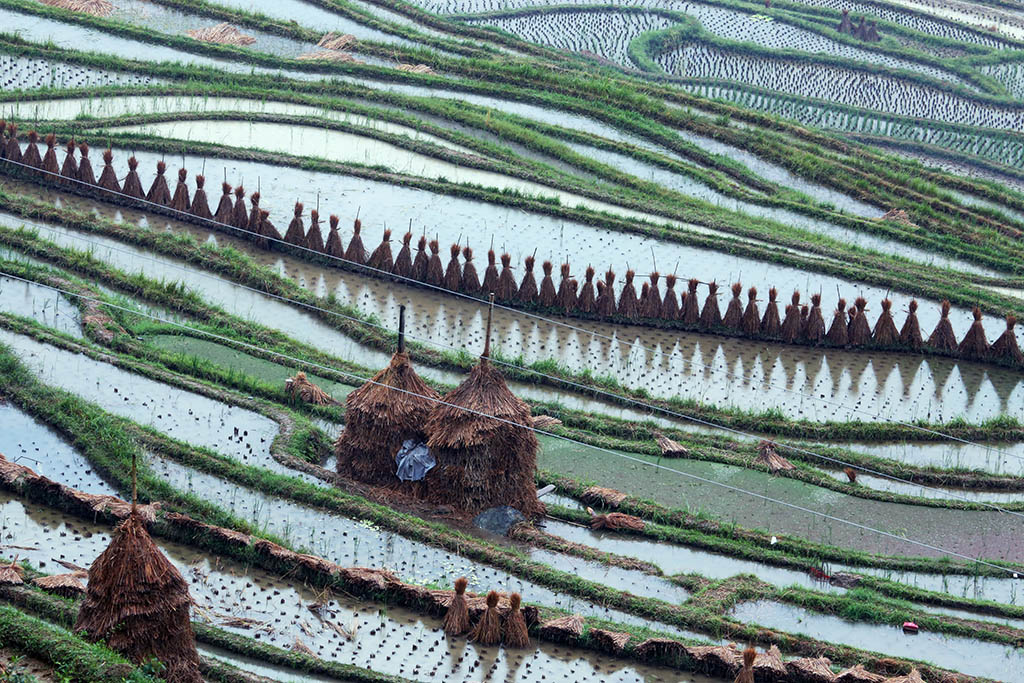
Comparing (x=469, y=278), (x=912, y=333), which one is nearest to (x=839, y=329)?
(x=912, y=333)

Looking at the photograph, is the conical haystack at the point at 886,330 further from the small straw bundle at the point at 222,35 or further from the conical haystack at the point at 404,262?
the small straw bundle at the point at 222,35

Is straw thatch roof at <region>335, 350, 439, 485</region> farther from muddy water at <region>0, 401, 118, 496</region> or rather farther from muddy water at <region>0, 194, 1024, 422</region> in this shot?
muddy water at <region>0, 194, 1024, 422</region>

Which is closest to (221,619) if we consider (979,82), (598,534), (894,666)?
(598,534)

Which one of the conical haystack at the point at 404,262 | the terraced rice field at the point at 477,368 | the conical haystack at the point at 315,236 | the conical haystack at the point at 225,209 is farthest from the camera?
the conical haystack at the point at 225,209

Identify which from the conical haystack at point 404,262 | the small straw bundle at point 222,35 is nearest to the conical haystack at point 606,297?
the conical haystack at point 404,262

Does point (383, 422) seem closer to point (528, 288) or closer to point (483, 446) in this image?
point (483, 446)

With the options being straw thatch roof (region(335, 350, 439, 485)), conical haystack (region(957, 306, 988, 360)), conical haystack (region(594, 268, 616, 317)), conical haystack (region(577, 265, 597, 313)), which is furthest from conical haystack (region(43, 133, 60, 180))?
conical haystack (region(957, 306, 988, 360))

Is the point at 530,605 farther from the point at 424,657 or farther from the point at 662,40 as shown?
the point at 662,40
